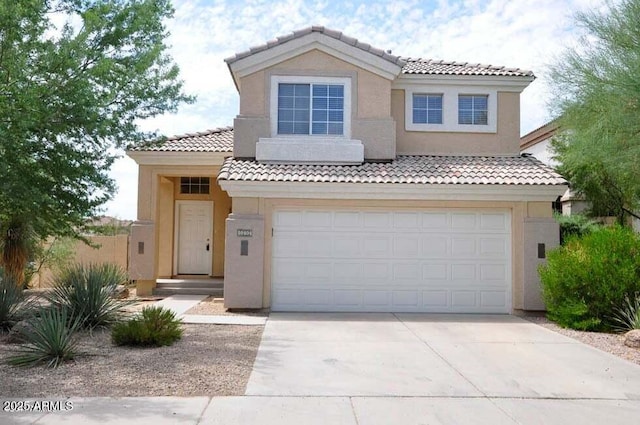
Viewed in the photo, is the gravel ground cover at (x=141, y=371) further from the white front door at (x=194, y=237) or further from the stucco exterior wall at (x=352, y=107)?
the white front door at (x=194, y=237)

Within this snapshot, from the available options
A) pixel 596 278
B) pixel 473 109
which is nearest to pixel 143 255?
pixel 473 109

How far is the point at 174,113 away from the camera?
495 inches

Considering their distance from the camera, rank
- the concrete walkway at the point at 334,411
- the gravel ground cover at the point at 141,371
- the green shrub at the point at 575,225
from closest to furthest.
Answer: the concrete walkway at the point at 334,411 < the gravel ground cover at the point at 141,371 < the green shrub at the point at 575,225

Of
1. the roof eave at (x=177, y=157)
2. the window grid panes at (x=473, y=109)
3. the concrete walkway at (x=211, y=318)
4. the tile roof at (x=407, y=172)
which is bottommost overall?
the concrete walkway at (x=211, y=318)

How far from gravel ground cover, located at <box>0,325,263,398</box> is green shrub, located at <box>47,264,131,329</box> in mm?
700

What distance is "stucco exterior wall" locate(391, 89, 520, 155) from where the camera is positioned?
1526 centimetres

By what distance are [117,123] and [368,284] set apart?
6.38 metres

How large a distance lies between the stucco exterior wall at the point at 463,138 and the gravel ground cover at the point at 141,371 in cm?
766

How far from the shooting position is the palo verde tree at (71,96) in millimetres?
9391

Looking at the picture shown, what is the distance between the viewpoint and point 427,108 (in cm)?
1548

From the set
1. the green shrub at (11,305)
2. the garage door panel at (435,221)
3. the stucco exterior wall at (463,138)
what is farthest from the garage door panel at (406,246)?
the green shrub at (11,305)

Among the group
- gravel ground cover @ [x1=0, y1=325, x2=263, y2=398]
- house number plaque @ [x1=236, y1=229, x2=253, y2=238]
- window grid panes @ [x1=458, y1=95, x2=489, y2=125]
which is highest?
window grid panes @ [x1=458, y1=95, x2=489, y2=125]

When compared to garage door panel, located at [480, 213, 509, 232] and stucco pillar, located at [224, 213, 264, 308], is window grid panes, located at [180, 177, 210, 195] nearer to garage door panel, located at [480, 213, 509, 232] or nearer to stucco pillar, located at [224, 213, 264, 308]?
stucco pillar, located at [224, 213, 264, 308]

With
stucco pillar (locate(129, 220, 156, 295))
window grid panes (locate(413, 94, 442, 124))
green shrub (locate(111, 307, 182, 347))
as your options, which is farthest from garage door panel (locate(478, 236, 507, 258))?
stucco pillar (locate(129, 220, 156, 295))
